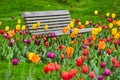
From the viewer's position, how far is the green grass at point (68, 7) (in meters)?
26.2

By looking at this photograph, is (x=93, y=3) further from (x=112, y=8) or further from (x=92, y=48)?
(x=92, y=48)

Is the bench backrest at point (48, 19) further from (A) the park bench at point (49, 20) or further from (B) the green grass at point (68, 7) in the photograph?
(B) the green grass at point (68, 7)

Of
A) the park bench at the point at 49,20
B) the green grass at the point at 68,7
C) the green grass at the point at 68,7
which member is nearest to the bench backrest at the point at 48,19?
the park bench at the point at 49,20

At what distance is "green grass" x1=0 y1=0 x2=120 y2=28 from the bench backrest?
788 cm

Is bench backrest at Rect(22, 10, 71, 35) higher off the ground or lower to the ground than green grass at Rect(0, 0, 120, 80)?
higher

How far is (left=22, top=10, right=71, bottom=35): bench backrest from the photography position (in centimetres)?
1533

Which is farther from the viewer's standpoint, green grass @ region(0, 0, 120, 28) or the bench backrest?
green grass @ region(0, 0, 120, 28)

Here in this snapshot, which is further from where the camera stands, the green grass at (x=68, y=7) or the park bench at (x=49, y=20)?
the green grass at (x=68, y=7)

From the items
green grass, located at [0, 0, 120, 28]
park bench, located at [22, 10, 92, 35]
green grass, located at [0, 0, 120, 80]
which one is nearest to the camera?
park bench, located at [22, 10, 92, 35]

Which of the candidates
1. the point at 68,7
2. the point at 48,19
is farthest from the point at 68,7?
the point at 48,19

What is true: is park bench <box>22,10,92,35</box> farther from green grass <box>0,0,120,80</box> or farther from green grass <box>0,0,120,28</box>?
green grass <box>0,0,120,28</box>

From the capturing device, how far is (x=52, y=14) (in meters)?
16.8

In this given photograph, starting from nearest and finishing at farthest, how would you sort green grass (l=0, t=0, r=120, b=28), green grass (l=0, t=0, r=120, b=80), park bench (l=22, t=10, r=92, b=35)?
park bench (l=22, t=10, r=92, b=35) < green grass (l=0, t=0, r=120, b=80) < green grass (l=0, t=0, r=120, b=28)

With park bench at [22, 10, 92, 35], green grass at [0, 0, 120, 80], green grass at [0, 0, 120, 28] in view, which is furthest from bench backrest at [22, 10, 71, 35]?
green grass at [0, 0, 120, 28]
